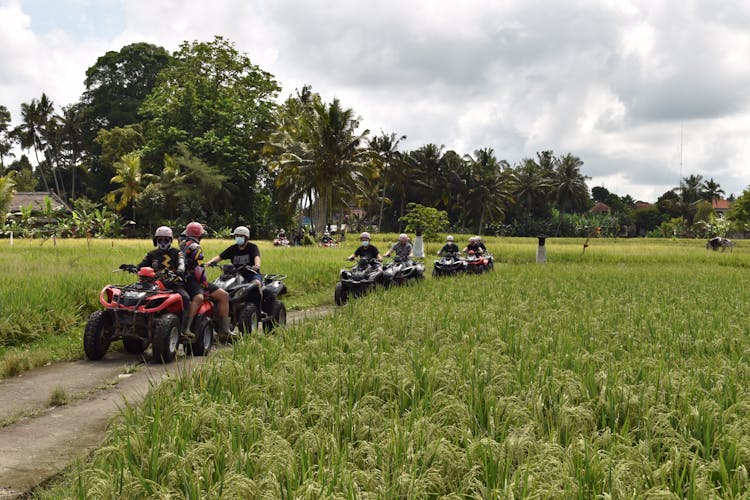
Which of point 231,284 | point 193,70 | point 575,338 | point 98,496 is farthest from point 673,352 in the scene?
point 193,70

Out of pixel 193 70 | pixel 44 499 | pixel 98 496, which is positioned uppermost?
pixel 193 70

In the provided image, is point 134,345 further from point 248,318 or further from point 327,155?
point 327,155

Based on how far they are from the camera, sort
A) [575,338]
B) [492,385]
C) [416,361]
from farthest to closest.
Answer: [575,338] < [416,361] < [492,385]

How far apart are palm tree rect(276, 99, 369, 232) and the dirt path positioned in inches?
1101

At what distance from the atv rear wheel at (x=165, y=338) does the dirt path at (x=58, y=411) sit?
17cm

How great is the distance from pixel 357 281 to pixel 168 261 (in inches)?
223

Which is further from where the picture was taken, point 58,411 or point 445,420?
point 58,411

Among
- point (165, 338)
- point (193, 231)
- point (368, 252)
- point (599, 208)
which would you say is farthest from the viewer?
point (599, 208)

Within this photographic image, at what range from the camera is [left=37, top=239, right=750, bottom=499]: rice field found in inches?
111

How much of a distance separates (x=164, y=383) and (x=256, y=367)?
0.72 m

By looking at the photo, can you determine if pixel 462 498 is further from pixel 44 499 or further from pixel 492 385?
pixel 44 499

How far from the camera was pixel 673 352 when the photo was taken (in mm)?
5684

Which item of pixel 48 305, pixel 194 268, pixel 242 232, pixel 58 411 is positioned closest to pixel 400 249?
pixel 242 232

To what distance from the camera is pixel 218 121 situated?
45.2 meters
